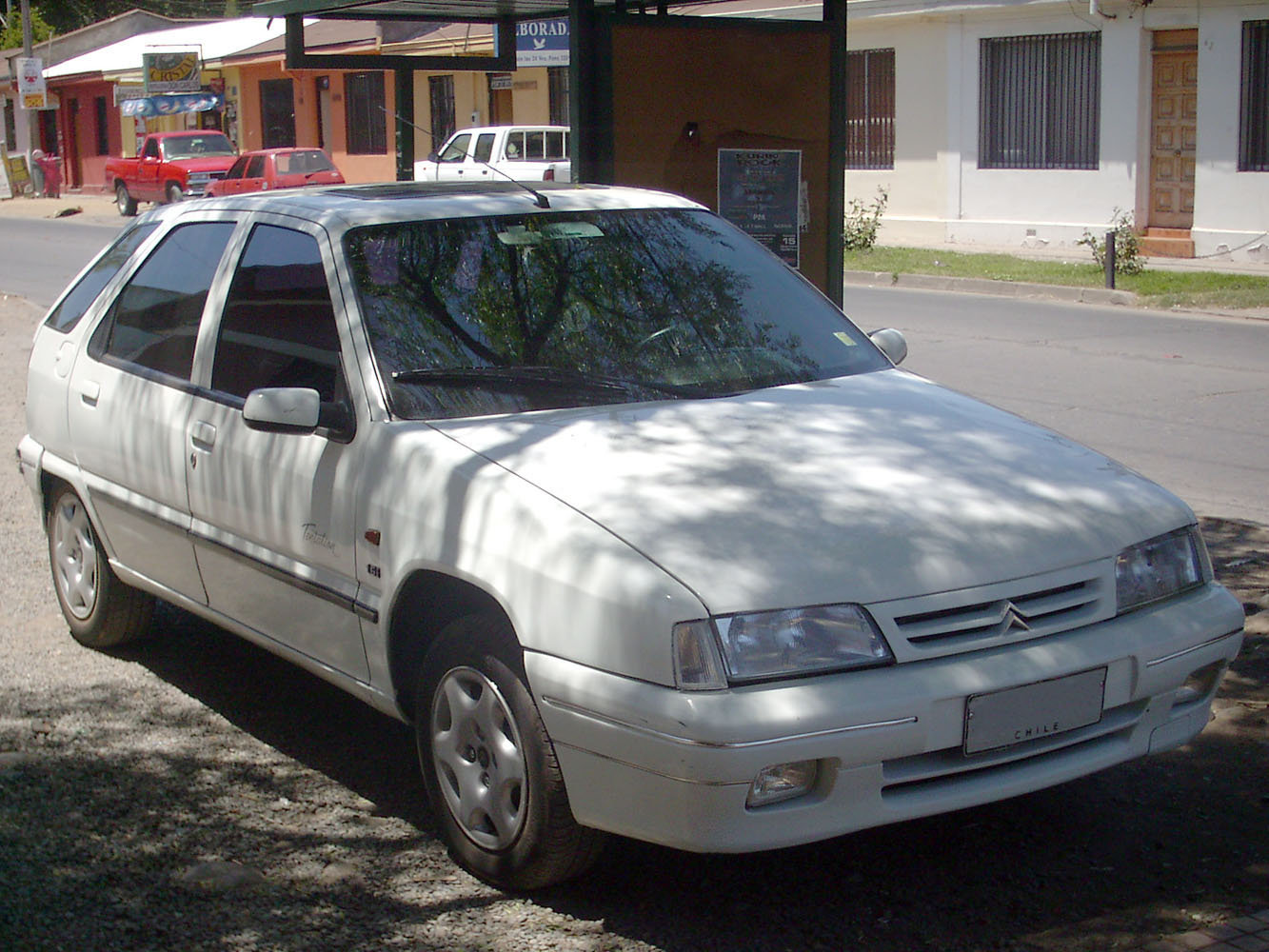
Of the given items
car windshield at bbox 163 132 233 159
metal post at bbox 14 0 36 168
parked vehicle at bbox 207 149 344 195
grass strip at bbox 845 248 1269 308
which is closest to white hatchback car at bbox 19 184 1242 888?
grass strip at bbox 845 248 1269 308

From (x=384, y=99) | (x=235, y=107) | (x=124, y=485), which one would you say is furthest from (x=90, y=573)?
A: (x=235, y=107)

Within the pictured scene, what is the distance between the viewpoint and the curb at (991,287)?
17.8 meters

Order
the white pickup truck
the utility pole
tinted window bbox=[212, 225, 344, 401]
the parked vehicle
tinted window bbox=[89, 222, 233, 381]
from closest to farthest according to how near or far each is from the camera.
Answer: tinted window bbox=[212, 225, 344, 401] → tinted window bbox=[89, 222, 233, 381] → the white pickup truck → the parked vehicle → the utility pole

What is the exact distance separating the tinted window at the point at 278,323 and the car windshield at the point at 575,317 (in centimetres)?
19

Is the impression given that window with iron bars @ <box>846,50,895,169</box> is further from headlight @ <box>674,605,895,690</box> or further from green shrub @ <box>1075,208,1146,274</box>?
headlight @ <box>674,605,895,690</box>

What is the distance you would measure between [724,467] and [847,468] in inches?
12.0

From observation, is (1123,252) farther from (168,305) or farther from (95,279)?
(168,305)

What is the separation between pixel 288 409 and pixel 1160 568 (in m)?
2.28

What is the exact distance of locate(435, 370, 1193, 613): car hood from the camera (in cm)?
353

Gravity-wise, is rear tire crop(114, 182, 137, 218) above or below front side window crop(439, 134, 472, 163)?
below

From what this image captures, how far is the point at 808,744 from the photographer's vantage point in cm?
334

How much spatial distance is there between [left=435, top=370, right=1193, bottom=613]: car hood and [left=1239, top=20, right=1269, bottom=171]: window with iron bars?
58.2ft

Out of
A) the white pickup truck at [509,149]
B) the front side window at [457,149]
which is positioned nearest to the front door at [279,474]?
the white pickup truck at [509,149]

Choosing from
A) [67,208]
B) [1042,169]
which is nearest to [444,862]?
[1042,169]
